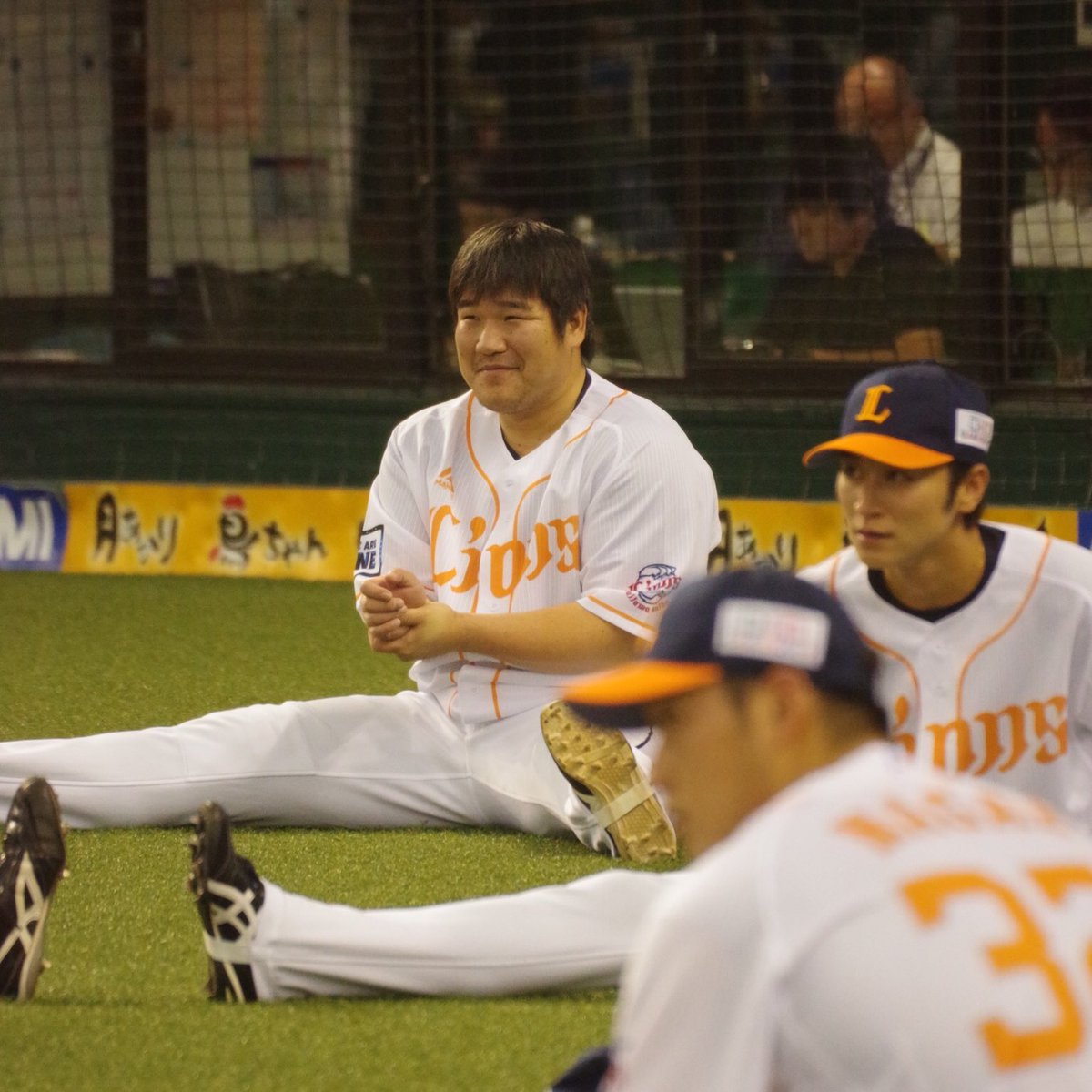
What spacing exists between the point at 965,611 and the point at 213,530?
4848 mm

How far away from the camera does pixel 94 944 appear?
10.3 feet

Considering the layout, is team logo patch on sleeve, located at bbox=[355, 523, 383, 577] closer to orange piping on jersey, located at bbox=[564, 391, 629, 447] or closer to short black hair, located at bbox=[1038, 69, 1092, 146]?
orange piping on jersey, located at bbox=[564, 391, 629, 447]

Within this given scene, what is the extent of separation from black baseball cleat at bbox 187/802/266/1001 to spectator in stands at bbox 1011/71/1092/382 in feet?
15.4

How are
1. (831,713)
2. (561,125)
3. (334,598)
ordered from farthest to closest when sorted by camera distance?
(561,125) → (334,598) → (831,713)

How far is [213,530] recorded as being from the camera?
7.34 meters

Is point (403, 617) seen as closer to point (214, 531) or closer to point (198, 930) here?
point (198, 930)

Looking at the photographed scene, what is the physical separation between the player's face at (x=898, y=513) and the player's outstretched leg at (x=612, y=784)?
82 cm

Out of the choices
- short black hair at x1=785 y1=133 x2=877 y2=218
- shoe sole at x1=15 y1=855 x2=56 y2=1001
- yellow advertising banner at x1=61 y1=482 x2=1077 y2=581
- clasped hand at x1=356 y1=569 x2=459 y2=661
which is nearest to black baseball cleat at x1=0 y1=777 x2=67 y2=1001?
shoe sole at x1=15 y1=855 x2=56 y2=1001

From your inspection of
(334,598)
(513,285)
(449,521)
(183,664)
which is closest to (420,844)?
(449,521)

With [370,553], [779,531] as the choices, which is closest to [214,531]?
[779,531]

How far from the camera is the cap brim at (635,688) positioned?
1507mm

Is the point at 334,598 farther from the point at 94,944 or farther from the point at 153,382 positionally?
the point at 94,944

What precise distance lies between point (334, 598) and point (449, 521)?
2921 millimetres

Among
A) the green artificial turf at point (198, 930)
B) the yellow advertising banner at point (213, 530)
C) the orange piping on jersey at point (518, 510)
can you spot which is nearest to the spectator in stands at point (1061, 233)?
the yellow advertising banner at point (213, 530)
